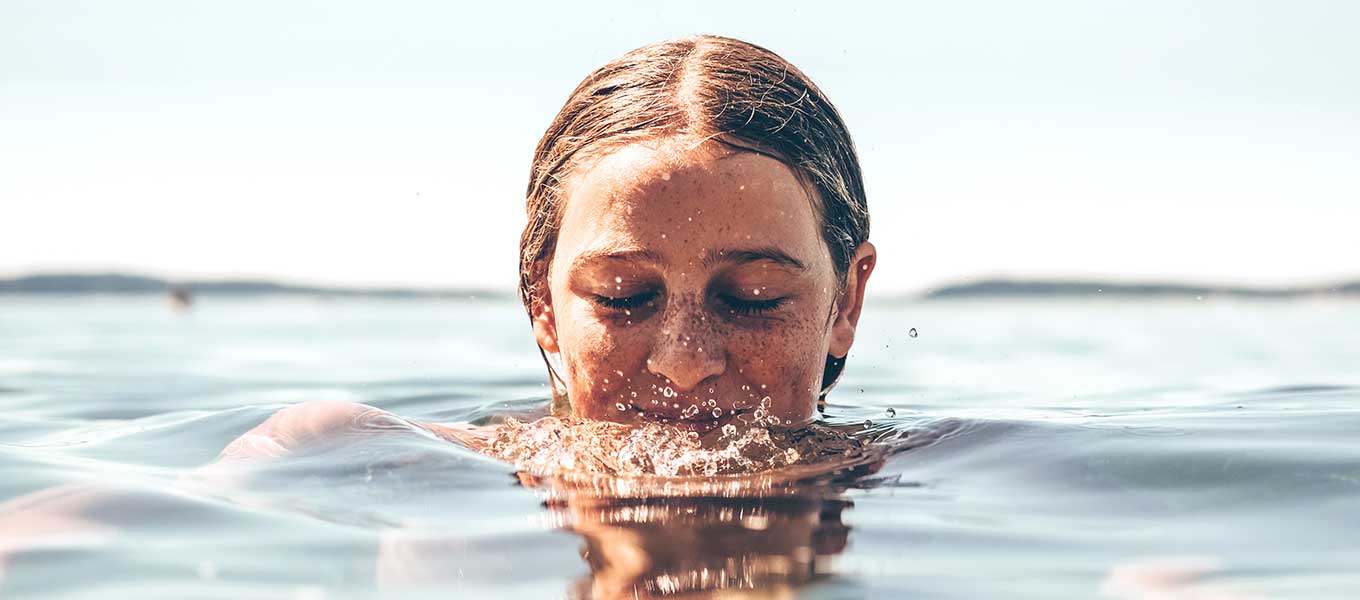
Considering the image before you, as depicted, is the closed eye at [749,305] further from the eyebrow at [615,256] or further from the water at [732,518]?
the water at [732,518]

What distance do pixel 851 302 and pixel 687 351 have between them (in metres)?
1.06

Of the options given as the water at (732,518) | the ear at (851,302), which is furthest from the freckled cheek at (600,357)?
the ear at (851,302)

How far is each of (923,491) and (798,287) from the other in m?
0.79

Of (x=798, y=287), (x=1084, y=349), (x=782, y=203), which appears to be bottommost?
(x=1084, y=349)

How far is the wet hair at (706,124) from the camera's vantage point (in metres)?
3.88

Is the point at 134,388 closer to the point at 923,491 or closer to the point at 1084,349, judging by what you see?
the point at 923,491

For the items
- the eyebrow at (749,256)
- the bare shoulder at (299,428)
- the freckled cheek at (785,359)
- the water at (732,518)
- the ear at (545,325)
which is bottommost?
the water at (732,518)

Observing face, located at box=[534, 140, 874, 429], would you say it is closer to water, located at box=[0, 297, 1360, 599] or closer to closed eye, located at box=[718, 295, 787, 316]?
closed eye, located at box=[718, 295, 787, 316]

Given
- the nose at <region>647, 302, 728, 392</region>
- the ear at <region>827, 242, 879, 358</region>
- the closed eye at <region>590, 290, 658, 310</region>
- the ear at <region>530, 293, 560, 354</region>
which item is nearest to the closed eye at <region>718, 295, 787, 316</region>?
the nose at <region>647, 302, 728, 392</region>

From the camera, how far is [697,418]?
351 cm

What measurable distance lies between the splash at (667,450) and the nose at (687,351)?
0.55ft

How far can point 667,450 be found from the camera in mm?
3434

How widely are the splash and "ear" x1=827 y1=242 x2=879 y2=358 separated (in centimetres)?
47

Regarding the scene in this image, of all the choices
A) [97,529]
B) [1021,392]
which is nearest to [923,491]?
[97,529]
